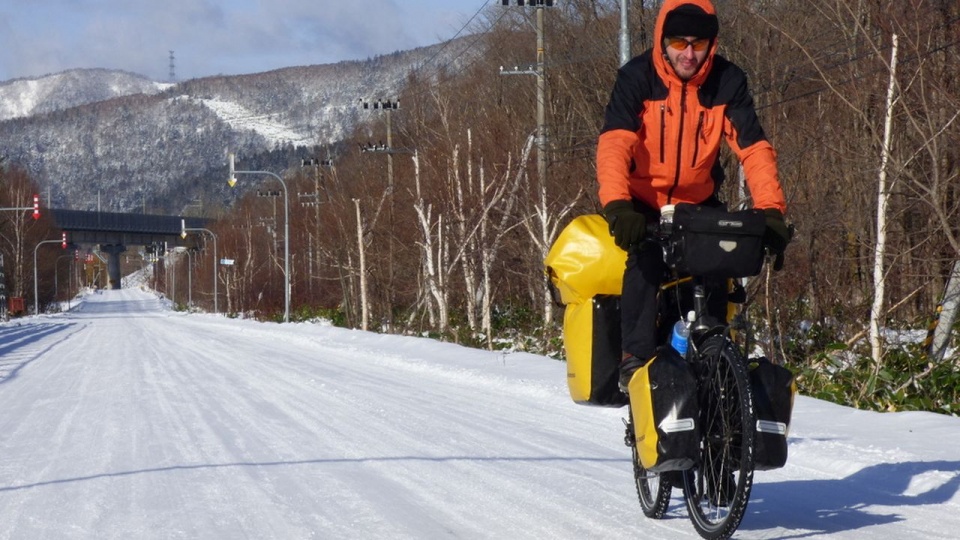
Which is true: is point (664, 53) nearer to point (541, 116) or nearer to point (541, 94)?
point (541, 116)

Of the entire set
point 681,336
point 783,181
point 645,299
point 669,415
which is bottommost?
point 669,415

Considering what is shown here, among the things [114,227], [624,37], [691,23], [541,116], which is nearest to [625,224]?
[691,23]

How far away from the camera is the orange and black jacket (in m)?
5.38

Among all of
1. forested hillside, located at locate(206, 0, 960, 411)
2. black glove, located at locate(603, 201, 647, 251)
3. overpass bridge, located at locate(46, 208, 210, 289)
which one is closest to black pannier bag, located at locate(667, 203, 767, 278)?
black glove, located at locate(603, 201, 647, 251)

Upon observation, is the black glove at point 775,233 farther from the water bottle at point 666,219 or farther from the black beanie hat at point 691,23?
the black beanie hat at point 691,23

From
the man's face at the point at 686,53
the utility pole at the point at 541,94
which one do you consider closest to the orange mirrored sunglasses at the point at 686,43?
the man's face at the point at 686,53

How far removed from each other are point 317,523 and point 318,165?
54.1 meters

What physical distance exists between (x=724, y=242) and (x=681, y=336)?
66 centimetres

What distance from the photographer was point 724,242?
5.07m

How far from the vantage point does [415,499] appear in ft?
22.5

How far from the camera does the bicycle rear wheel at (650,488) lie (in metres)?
5.94

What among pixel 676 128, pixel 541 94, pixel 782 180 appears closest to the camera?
pixel 676 128

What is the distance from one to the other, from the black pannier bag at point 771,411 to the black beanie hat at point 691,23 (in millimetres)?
1465

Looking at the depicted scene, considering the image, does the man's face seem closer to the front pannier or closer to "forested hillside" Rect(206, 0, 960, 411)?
the front pannier
